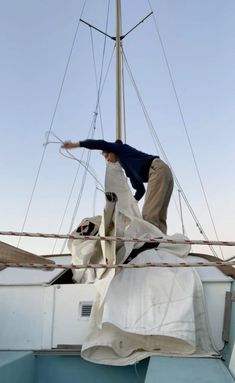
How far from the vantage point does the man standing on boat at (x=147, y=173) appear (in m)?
4.17

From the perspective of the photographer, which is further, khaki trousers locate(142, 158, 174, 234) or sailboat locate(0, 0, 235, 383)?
khaki trousers locate(142, 158, 174, 234)

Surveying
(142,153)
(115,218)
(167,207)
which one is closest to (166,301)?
(115,218)

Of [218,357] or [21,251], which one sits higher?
[21,251]

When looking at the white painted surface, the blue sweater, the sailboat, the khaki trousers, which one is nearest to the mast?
the blue sweater

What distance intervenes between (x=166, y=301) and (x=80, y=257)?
0.89 metres

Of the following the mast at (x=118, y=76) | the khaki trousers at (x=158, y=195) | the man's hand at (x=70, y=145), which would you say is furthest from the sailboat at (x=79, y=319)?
the mast at (x=118, y=76)

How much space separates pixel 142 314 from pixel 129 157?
7.01 ft

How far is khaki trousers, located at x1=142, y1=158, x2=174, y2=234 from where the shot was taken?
4.14m

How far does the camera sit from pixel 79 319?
3100 millimetres

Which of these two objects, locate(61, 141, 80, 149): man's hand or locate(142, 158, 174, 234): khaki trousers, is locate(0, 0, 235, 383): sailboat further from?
locate(61, 141, 80, 149): man's hand

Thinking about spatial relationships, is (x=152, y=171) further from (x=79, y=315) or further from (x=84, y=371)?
(x=84, y=371)

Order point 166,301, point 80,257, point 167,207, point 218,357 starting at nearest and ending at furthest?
point 218,357 → point 166,301 → point 80,257 → point 167,207

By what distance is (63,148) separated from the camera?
15.1 feet

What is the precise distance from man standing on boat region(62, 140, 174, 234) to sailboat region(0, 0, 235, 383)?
613 mm
